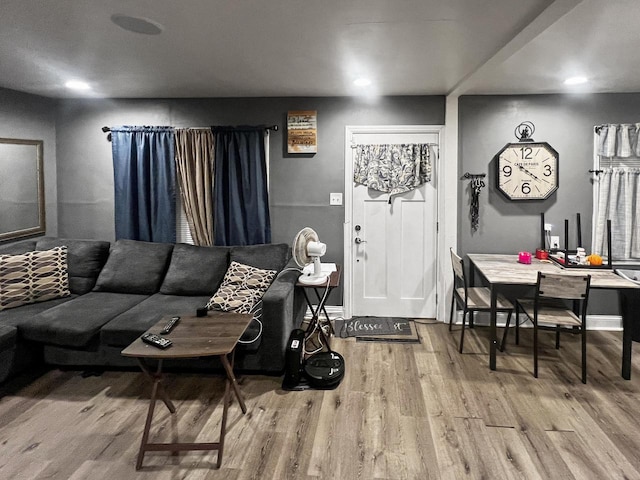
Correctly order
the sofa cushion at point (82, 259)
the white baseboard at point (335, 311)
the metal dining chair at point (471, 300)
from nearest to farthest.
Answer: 1. the metal dining chair at point (471, 300)
2. the sofa cushion at point (82, 259)
3. the white baseboard at point (335, 311)

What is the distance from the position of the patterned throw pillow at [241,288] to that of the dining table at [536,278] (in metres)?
1.78

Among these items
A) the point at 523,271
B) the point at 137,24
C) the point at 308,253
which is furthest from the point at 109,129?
the point at 523,271

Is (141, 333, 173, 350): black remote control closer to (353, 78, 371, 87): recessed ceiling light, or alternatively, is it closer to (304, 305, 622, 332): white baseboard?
(304, 305, 622, 332): white baseboard

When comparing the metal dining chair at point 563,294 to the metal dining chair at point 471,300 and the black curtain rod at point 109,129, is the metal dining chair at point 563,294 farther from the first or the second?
the black curtain rod at point 109,129

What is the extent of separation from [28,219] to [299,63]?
3.17m

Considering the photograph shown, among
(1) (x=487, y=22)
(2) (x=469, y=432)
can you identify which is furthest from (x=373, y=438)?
(1) (x=487, y=22)

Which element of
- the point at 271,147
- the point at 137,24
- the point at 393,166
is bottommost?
the point at 393,166

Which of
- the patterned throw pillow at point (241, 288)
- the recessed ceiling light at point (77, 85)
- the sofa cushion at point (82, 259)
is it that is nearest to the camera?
the patterned throw pillow at point (241, 288)

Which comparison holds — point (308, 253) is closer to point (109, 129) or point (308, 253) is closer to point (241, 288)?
point (241, 288)

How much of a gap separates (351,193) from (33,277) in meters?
2.97

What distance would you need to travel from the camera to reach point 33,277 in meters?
3.87

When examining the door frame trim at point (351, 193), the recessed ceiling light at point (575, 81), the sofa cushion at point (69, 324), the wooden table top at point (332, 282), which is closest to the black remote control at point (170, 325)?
the sofa cushion at point (69, 324)

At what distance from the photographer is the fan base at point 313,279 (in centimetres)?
368

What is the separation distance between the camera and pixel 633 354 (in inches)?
155
